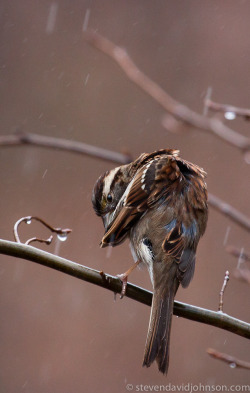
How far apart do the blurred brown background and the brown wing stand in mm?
2303

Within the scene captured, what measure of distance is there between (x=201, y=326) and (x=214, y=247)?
26.7 inches

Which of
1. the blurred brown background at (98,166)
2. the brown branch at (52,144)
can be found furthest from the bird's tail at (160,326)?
the blurred brown background at (98,166)

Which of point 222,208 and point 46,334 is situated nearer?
point 222,208

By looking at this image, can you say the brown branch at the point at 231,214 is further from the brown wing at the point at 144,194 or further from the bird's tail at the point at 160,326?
the bird's tail at the point at 160,326

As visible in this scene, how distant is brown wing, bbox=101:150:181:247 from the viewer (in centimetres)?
316

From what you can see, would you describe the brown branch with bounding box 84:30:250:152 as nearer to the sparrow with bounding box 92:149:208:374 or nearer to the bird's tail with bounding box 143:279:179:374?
the sparrow with bounding box 92:149:208:374

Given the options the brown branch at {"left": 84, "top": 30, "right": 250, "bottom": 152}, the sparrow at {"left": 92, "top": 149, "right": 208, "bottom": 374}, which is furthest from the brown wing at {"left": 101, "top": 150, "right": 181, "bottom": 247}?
the brown branch at {"left": 84, "top": 30, "right": 250, "bottom": 152}

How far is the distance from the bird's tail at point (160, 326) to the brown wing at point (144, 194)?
379 mm

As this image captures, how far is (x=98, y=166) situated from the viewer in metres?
6.00

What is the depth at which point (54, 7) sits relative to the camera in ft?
22.3

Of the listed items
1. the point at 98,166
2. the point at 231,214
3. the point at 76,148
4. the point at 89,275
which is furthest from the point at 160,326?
the point at 98,166

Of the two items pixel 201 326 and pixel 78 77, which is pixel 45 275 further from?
pixel 78 77

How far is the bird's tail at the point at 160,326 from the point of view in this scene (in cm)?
270

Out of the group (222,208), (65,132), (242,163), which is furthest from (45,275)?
(222,208)
